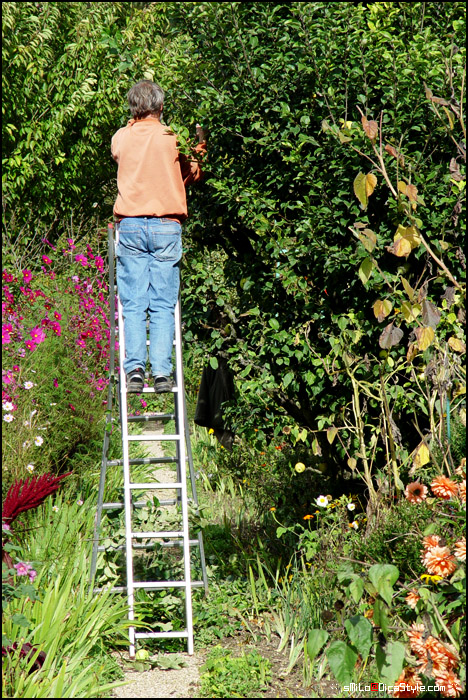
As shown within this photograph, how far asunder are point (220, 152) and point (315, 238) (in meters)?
0.75

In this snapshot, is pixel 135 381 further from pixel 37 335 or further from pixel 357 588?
pixel 37 335

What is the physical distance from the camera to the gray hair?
384 centimetres

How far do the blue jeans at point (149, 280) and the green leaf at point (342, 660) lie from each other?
1.69 metres

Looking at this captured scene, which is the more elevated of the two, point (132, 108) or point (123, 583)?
point (132, 108)

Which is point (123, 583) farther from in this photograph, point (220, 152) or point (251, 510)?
point (220, 152)

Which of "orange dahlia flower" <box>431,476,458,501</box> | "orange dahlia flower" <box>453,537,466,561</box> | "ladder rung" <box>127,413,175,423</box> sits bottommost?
"orange dahlia flower" <box>453,537,466,561</box>

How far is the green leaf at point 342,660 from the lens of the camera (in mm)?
2430

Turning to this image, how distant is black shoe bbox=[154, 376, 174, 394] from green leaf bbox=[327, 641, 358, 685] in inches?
62.2

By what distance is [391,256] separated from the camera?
3.57 meters

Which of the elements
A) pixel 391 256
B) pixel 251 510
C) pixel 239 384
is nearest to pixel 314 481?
pixel 251 510

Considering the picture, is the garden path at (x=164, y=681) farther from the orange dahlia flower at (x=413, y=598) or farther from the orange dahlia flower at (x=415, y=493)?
the orange dahlia flower at (x=415, y=493)

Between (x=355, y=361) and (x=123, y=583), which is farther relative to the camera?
(x=123, y=583)

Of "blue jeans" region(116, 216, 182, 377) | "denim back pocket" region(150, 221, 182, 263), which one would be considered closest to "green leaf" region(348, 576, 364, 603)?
"blue jeans" region(116, 216, 182, 377)

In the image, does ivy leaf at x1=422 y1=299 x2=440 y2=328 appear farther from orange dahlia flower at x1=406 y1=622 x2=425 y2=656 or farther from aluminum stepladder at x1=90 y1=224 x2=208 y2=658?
aluminum stepladder at x1=90 y1=224 x2=208 y2=658
